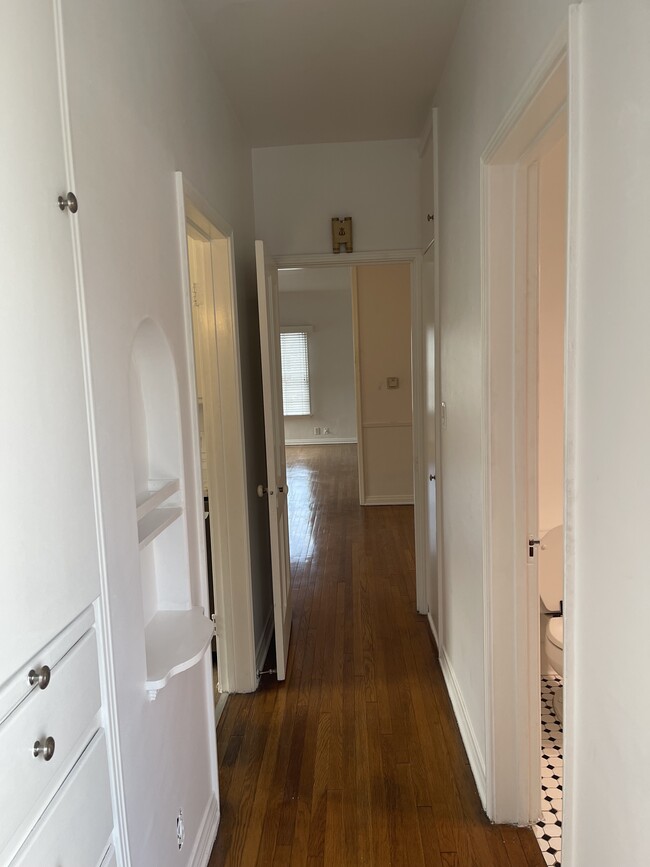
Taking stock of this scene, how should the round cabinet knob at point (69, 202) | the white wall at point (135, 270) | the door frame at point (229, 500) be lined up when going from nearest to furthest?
1. the round cabinet knob at point (69, 202)
2. the white wall at point (135, 270)
3. the door frame at point (229, 500)

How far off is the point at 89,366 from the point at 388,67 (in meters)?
2.00

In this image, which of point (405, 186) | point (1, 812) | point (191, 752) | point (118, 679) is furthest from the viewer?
point (405, 186)

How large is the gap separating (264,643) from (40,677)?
7.96ft

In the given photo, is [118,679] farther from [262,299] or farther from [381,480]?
[381,480]

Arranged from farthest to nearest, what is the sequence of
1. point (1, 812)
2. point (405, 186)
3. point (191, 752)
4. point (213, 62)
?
1. point (405, 186)
2. point (213, 62)
3. point (191, 752)
4. point (1, 812)

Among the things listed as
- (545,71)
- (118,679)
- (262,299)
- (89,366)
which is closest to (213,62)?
(262,299)

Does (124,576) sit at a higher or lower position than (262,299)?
lower

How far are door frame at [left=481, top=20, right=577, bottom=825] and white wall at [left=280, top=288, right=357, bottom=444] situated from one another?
8.54m

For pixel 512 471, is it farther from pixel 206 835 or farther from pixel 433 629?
pixel 433 629

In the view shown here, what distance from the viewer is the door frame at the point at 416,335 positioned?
10.9ft

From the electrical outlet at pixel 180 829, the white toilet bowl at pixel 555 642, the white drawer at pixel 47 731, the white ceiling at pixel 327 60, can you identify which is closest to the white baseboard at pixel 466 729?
the white toilet bowl at pixel 555 642

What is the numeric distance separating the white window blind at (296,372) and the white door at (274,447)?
717 cm

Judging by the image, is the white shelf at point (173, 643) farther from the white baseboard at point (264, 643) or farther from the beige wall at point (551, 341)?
the beige wall at point (551, 341)

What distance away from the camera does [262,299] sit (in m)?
2.64
